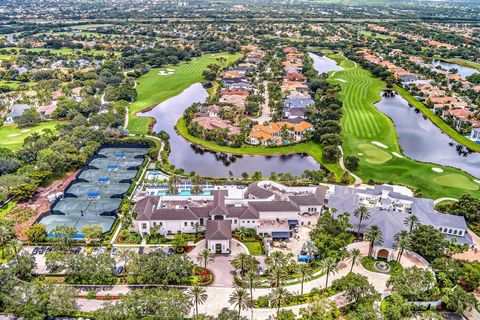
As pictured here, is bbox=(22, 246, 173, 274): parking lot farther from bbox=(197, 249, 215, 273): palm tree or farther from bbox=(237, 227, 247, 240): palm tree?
bbox=(237, 227, 247, 240): palm tree

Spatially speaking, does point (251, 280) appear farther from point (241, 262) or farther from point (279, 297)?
point (241, 262)

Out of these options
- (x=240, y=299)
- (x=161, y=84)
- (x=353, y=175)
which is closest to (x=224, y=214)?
(x=240, y=299)

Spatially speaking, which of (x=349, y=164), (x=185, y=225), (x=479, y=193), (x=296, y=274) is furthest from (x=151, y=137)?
(x=479, y=193)

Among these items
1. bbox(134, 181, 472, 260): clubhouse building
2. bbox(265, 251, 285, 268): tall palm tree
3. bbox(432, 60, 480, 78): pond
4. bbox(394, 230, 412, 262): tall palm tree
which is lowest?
bbox(134, 181, 472, 260): clubhouse building

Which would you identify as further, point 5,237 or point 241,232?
point 241,232

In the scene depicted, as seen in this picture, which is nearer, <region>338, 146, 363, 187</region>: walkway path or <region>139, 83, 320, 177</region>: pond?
<region>338, 146, 363, 187</region>: walkway path

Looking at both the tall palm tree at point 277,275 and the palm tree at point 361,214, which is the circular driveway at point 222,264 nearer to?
the tall palm tree at point 277,275

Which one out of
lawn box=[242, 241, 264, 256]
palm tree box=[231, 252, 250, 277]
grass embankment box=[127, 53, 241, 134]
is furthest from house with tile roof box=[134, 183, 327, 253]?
grass embankment box=[127, 53, 241, 134]
